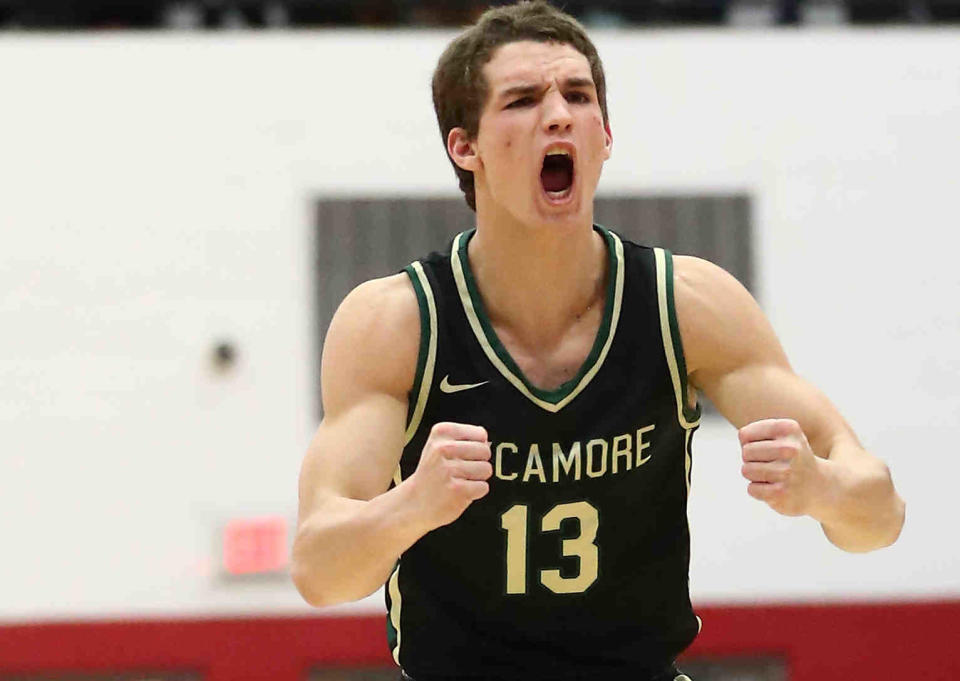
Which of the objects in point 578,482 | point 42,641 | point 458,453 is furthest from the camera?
point 42,641

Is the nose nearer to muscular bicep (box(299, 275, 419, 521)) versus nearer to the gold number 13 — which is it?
muscular bicep (box(299, 275, 419, 521))

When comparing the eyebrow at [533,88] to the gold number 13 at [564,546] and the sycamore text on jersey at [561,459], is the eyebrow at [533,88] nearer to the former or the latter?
the sycamore text on jersey at [561,459]

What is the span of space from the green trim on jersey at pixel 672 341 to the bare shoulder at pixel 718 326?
16 millimetres

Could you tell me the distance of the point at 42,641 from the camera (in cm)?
770

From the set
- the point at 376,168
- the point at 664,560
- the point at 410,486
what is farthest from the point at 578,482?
the point at 376,168

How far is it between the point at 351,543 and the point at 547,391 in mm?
616

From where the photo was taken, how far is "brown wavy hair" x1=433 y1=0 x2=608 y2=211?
318cm

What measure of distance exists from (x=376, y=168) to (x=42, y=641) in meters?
3.30

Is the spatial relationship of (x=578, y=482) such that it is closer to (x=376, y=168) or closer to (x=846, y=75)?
(x=376, y=168)

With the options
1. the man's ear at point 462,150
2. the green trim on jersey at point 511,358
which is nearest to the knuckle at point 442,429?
the green trim on jersey at point 511,358

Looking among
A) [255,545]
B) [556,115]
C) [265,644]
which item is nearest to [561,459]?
[556,115]

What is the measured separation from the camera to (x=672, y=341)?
313 centimetres

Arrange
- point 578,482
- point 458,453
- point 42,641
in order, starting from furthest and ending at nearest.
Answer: point 42,641 → point 578,482 → point 458,453

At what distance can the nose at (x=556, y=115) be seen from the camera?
3.01 metres
